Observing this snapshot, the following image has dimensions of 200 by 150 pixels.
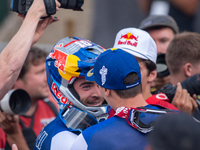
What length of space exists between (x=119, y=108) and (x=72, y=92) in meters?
0.52

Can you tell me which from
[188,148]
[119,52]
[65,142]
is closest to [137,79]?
[119,52]

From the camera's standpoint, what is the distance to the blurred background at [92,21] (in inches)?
254

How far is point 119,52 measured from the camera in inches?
65.1

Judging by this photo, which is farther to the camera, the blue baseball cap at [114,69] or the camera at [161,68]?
the camera at [161,68]

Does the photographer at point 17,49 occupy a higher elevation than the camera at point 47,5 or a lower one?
lower

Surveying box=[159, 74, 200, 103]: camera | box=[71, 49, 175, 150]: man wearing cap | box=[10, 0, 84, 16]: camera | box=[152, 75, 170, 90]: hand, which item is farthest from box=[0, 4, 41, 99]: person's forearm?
box=[152, 75, 170, 90]: hand

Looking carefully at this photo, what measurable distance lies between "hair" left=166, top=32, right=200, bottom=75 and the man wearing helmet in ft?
2.77

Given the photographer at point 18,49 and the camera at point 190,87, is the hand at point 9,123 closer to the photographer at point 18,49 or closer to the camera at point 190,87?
the photographer at point 18,49

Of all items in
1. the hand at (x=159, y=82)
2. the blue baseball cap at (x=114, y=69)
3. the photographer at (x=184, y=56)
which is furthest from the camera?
the hand at (x=159, y=82)

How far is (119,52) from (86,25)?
228 inches

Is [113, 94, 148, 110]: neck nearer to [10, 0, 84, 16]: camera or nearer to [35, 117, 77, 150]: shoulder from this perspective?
[35, 117, 77, 150]: shoulder

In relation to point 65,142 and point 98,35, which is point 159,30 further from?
A: point 98,35

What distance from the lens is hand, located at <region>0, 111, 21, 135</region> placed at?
8.25ft

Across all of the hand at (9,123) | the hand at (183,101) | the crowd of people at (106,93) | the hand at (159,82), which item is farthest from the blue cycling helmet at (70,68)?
the hand at (159,82)
